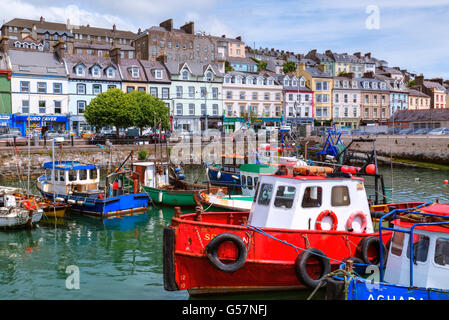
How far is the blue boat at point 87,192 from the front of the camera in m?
22.9

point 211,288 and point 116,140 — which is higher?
point 116,140

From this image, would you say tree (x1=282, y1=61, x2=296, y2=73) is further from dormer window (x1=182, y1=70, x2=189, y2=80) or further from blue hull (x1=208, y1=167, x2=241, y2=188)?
blue hull (x1=208, y1=167, x2=241, y2=188)

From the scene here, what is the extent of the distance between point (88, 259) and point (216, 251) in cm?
670

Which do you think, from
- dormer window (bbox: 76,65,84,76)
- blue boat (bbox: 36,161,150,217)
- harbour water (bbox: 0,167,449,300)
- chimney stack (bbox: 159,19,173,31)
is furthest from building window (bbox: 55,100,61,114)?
chimney stack (bbox: 159,19,173,31)

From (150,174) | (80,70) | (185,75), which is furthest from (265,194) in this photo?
(185,75)

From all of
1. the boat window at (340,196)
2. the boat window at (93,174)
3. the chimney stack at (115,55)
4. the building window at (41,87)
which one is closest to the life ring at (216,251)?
the boat window at (340,196)

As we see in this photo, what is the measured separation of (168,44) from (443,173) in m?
57.2

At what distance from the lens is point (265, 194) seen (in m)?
13.0

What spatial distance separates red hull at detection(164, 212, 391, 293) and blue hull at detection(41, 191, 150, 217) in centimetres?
1191

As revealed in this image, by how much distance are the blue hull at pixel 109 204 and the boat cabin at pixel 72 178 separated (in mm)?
730

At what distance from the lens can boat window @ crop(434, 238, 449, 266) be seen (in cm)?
942

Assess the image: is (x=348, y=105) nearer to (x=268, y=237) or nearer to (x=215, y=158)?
(x=215, y=158)

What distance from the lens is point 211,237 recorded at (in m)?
11.6
